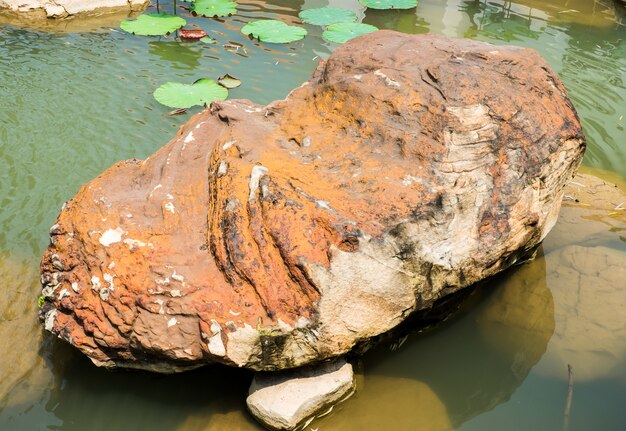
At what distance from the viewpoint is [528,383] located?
3.17 m

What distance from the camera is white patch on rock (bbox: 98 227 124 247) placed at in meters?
2.76

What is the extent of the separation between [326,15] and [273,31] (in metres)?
0.85

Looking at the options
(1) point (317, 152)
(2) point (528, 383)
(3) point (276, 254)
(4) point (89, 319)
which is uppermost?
(1) point (317, 152)

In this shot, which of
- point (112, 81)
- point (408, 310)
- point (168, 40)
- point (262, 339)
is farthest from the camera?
point (168, 40)

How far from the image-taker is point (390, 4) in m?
7.44

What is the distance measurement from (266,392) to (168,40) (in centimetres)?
486

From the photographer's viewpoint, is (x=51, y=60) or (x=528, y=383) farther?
(x=51, y=60)

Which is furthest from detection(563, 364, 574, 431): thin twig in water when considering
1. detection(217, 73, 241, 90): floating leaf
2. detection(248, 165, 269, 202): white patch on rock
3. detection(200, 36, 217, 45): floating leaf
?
detection(200, 36, 217, 45): floating leaf

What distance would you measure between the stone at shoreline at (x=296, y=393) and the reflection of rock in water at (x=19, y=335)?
1140 millimetres

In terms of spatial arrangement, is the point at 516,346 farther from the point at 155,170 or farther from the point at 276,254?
the point at 155,170

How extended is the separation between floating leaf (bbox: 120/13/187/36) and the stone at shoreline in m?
4.81

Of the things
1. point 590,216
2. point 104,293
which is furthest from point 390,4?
point 104,293

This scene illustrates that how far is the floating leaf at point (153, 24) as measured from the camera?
661 cm

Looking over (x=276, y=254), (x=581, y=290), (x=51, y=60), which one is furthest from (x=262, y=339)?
(x=51, y=60)
